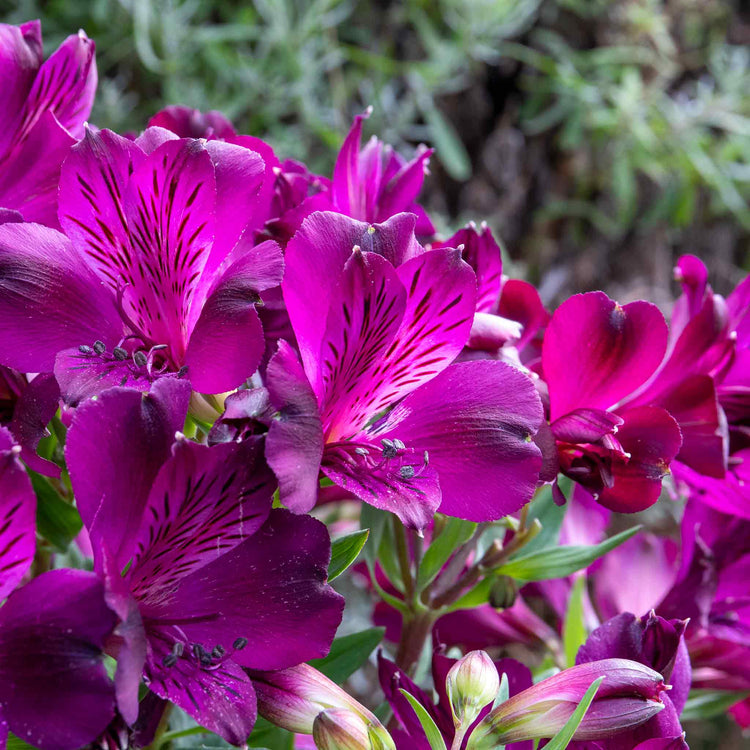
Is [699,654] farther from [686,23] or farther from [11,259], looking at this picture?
[686,23]

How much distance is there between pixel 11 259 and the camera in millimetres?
371

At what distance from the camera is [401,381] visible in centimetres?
41

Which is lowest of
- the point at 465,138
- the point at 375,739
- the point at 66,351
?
the point at 465,138

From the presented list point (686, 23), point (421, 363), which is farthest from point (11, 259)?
point (686, 23)

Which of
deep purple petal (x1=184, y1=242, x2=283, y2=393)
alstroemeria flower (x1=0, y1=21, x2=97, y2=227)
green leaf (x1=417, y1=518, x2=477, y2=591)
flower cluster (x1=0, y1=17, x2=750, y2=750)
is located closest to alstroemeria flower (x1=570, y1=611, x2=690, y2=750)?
flower cluster (x1=0, y1=17, x2=750, y2=750)

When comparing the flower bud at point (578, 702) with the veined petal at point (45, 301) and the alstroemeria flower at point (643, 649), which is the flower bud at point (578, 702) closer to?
the alstroemeria flower at point (643, 649)

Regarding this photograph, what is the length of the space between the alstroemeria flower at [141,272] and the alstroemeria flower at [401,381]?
3 centimetres

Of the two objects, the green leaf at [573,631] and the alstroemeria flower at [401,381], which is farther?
the green leaf at [573,631]

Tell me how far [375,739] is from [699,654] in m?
0.33

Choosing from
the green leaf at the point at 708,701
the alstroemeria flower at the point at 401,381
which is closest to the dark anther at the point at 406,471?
the alstroemeria flower at the point at 401,381

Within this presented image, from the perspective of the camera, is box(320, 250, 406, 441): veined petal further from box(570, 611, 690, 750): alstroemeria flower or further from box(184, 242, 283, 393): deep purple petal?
box(570, 611, 690, 750): alstroemeria flower

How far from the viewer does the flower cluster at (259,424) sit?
1.07 feet

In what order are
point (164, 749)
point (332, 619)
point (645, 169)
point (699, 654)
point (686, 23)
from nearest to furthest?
point (332, 619) < point (164, 749) < point (699, 654) < point (645, 169) < point (686, 23)

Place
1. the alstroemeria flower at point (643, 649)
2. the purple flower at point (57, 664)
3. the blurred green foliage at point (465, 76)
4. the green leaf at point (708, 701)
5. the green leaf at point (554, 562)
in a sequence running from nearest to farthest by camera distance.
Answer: the purple flower at point (57, 664) → the alstroemeria flower at point (643, 649) → the green leaf at point (554, 562) → the green leaf at point (708, 701) → the blurred green foliage at point (465, 76)
